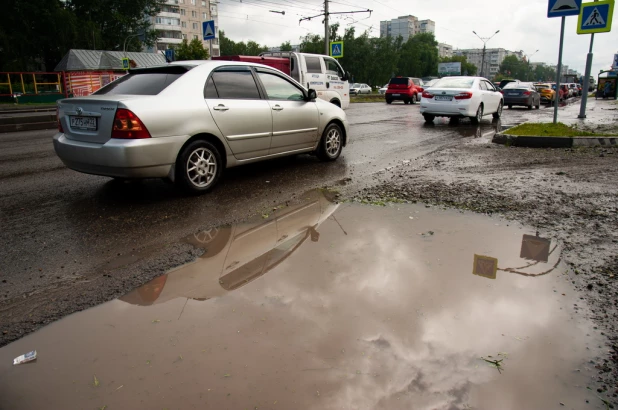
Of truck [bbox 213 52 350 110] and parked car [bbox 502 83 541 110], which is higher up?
truck [bbox 213 52 350 110]

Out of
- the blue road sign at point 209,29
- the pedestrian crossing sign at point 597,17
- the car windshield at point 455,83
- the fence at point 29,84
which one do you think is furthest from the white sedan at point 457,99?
the fence at point 29,84

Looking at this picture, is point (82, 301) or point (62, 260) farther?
point (62, 260)

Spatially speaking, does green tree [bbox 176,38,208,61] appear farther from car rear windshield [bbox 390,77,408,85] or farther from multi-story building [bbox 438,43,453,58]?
multi-story building [bbox 438,43,453,58]

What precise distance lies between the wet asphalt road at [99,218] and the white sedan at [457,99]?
577cm

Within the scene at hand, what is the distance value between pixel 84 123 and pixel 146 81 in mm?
883

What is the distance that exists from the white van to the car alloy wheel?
399 inches

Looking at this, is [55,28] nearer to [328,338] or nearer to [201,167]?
[201,167]

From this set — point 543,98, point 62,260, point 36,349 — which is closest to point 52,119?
point 62,260

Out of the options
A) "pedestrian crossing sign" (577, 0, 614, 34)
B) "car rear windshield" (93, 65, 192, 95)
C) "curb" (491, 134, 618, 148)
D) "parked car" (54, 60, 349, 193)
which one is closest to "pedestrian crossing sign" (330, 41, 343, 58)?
"pedestrian crossing sign" (577, 0, 614, 34)

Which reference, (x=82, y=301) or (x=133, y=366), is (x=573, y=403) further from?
(x=82, y=301)

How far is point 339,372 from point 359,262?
4.51 ft

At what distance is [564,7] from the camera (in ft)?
34.7

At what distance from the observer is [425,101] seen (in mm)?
14352

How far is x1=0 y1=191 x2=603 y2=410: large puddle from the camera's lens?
2.16m
